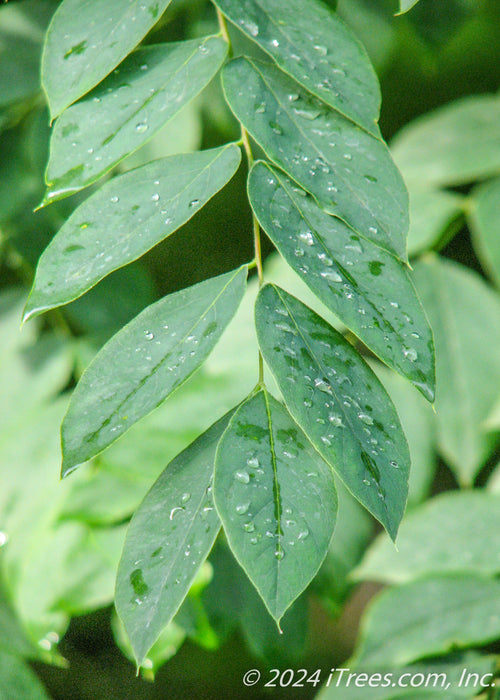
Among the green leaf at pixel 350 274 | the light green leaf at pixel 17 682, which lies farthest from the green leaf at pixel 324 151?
the light green leaf at pixel 17 682

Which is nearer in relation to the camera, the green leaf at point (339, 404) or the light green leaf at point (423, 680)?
the green leaf at point (339, 404)

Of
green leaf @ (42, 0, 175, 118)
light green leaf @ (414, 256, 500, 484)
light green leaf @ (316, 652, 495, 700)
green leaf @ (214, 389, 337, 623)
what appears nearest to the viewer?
green leaf @ (214, 389, 337, 623)

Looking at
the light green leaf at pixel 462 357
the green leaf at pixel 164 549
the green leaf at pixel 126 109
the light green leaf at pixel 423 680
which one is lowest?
the light green leaf at pixel 423 680

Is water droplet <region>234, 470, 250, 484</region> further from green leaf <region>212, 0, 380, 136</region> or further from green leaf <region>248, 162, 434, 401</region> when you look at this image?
green leaf <region>212, 0, 380, 136</region>

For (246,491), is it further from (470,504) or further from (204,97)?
(204,97)

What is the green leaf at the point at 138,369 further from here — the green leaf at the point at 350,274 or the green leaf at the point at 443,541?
the green leaf at the point at 443,541

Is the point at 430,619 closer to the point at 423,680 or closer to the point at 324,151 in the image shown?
the point at 423,680

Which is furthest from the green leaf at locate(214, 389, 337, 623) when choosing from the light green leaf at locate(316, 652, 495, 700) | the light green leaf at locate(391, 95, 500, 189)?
the light green leaf at locate(391, 95, 500, 189)

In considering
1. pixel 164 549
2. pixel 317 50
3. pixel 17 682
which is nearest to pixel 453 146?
pixel 317 50
